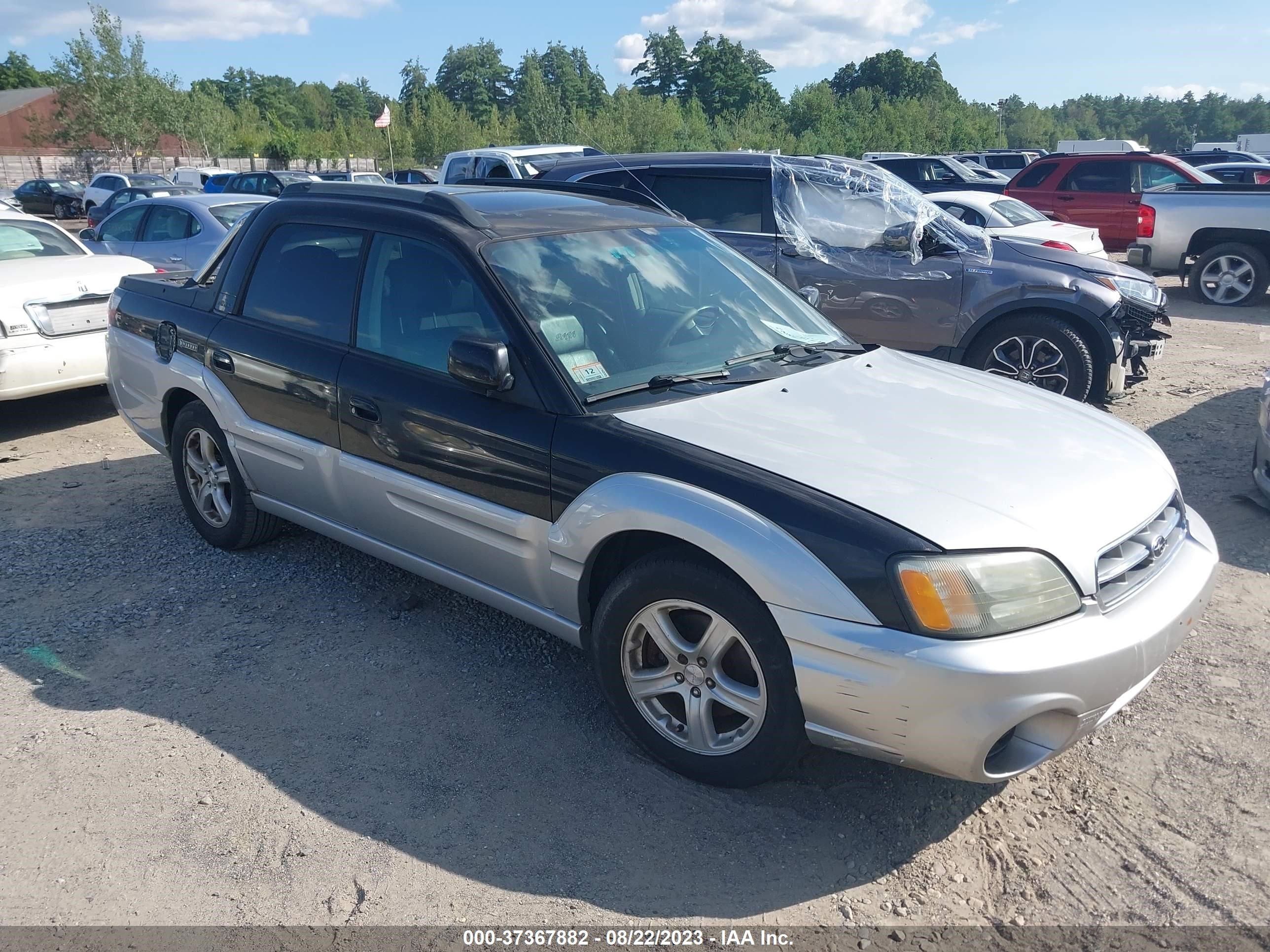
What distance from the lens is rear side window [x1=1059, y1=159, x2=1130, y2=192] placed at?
15891 millimetres

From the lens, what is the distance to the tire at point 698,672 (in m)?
2.91

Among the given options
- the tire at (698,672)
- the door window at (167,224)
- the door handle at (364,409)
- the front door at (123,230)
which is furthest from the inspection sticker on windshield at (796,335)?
the front door at (123,230)

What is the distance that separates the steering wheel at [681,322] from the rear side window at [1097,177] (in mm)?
14252

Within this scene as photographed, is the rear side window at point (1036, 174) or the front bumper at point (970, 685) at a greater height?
the rear side window at point (1036, 174)

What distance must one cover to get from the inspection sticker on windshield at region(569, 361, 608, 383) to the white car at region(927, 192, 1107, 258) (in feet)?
25.6

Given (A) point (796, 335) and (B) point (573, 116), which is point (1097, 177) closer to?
(A) point (796, 335)

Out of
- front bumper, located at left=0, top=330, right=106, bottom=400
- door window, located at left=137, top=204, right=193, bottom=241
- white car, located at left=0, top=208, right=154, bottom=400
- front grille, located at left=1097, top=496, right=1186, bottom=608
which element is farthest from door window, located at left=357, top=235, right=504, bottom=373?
door window, located at left=137, top=204, right=193, bottom=241

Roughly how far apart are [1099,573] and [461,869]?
6.57 ft

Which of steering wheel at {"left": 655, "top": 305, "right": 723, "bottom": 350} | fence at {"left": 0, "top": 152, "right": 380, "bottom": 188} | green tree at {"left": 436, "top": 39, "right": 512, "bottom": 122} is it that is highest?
green tree at {"left": 436, "top": 39, "right": 512, "bottom": 122}

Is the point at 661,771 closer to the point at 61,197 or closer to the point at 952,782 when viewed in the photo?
the point at 952,782

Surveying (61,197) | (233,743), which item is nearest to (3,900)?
(233,743)

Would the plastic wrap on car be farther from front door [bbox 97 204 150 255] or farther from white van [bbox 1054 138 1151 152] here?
white van [bbox 1054 138 1151 152]

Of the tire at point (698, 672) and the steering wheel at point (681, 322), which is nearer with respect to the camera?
the tire at point (698, 672)

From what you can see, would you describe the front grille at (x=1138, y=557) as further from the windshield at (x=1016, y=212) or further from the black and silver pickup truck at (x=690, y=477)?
the windshield at (x=1016, y=212)
